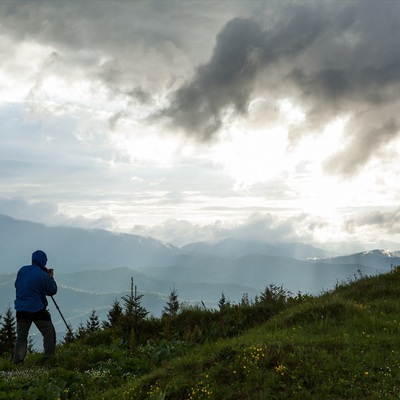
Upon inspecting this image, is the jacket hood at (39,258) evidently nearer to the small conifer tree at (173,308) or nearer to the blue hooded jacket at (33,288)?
the blue hooded jacket at (33,288)

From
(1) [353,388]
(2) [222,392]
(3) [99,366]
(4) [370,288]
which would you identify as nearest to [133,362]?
(3) [99,366]

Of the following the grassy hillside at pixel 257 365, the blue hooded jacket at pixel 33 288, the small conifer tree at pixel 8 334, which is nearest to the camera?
the grassy hillside at pixel 257 365

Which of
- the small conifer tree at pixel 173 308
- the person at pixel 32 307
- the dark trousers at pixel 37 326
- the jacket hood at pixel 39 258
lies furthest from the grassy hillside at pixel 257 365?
the small conifer tree at pixel 173 308

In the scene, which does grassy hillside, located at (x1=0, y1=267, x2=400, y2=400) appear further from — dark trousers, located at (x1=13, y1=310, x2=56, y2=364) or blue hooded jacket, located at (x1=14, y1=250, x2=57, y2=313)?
blue hooded jacket, located at (x1=14, y1=250, x2=57, y2=313)

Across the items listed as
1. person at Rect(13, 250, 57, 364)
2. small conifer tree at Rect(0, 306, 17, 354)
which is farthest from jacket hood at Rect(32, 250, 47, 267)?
small conifer tree at Rect(0, 306, 17, 354)

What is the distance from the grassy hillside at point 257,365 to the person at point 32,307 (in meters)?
0.46

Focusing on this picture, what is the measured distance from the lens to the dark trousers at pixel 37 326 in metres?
12.5

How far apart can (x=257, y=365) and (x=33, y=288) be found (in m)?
7.86

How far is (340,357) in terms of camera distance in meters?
8.21

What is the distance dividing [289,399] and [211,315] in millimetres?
7772

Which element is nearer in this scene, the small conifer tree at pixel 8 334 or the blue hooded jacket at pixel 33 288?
the blue hooded jacket at pixel 33 288

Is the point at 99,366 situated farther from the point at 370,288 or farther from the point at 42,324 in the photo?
the point at 370,288

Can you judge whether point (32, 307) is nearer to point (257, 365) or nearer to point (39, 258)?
point (39, 258)

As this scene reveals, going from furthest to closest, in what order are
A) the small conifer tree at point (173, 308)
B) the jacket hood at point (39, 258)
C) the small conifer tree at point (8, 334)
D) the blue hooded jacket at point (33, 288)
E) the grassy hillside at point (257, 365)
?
1. the small conifer tree at point (8, 334)
2. the small conifer tree at point (173, 308)
3. the jacket hood at point (39, 258)
4. the blue hooded jacket at point (33, 288)
5. the grassy hillside at point (257, 365)
